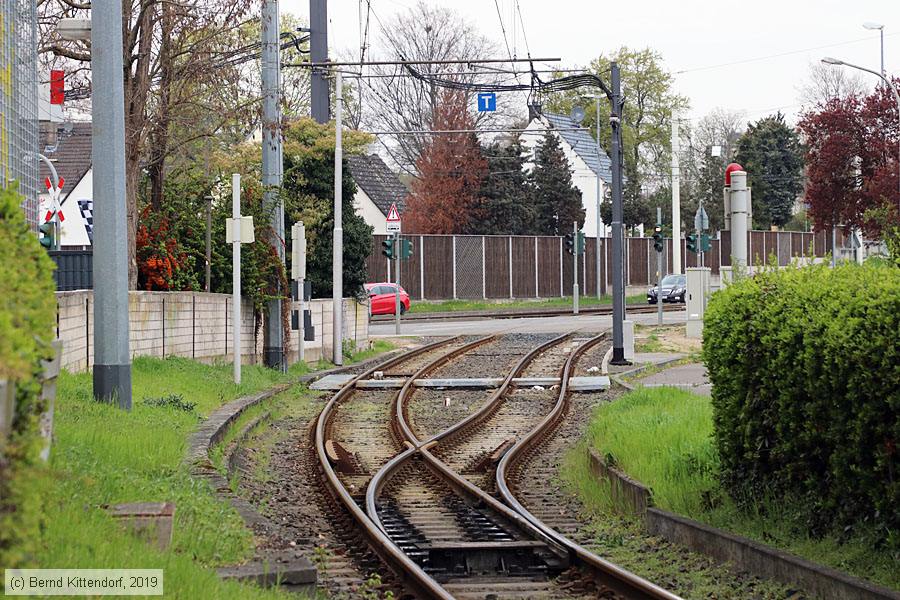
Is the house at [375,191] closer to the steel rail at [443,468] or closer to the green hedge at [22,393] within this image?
the steel rail at [443,468]

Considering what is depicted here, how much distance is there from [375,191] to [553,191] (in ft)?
32.8

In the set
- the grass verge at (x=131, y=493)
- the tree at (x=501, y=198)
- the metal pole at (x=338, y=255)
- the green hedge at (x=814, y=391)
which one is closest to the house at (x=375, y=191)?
the tree at (x=501, y=198)

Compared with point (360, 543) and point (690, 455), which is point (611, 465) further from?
point (360, 543)

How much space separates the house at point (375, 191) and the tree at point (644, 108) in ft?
57.0

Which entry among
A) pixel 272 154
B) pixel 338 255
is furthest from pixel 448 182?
pixel 272 154

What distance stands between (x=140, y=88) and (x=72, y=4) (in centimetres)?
174

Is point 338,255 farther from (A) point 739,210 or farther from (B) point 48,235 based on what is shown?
(A) point 739,210

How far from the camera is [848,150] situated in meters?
47.7

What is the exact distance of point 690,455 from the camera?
1159cm

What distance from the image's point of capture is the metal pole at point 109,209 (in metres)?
13.9

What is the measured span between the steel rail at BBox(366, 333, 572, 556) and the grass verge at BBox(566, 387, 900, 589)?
1143 millimetres

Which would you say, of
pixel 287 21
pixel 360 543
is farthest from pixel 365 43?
pixel 287 21

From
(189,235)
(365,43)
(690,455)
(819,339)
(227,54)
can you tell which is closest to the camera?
(819,339)

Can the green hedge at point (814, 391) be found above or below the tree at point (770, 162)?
below
